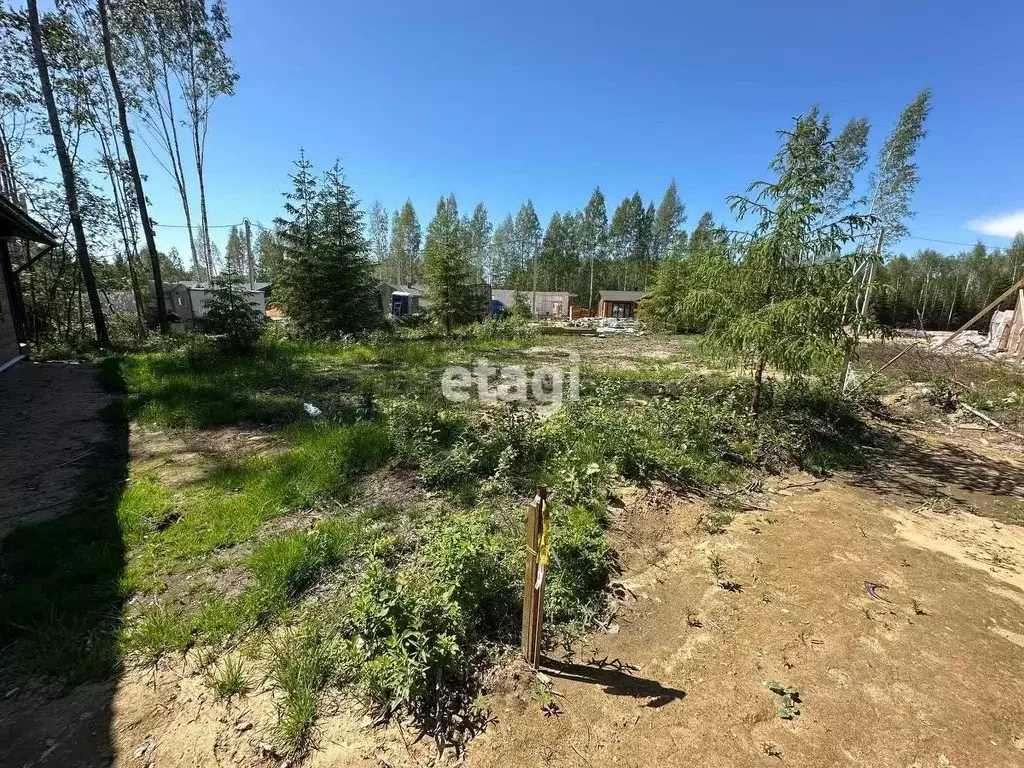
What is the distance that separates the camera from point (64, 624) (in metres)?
2.34

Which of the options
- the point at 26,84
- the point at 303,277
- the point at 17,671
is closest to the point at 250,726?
the point at 17,671

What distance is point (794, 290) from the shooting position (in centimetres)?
535

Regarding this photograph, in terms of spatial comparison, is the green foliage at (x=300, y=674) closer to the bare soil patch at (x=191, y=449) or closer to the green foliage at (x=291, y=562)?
the green foliage at (x=291, y=562)

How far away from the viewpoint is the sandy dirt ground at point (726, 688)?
181 centimetres

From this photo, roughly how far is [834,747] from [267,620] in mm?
2897

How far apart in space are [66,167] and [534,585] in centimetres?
1685

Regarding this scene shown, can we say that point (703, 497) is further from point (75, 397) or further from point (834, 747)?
point (75, 397)

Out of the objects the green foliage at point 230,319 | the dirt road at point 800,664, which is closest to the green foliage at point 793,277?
the dirt road at point 800,664

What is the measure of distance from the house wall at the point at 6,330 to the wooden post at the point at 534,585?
12.5 metres

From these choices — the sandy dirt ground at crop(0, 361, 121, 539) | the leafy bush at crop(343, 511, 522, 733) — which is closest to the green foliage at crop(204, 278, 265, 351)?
the sandy dirt ground at crop(0, 361, 121, 539)

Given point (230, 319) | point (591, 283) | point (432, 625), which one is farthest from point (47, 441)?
point (591, 283)

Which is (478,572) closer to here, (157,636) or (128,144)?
(157,636)

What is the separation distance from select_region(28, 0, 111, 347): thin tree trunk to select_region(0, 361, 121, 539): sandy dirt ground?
4.59 metres

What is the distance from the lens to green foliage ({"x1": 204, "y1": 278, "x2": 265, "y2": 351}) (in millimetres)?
10023
